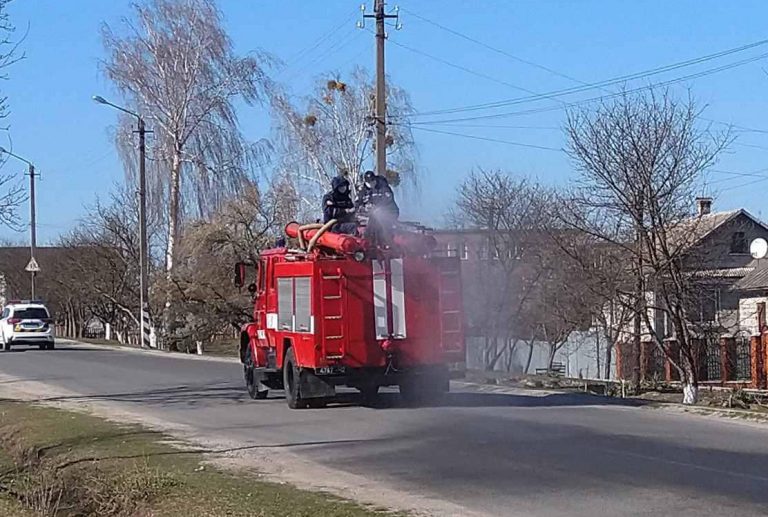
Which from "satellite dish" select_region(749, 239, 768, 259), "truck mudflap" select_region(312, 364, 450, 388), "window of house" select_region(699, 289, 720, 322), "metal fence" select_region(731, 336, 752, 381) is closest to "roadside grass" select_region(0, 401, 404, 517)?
"truck mudflap" select_region(312, 364, 450, 388)

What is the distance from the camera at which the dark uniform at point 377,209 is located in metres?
20.5

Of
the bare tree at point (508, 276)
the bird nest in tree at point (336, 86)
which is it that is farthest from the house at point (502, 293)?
the bird nest in tree at point (336, 86)

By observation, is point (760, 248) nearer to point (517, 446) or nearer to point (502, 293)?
point (502, 293)

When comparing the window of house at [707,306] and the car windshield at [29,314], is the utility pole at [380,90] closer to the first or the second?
the window of house at [707,306]

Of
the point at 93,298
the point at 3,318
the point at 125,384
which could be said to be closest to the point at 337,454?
the point at 125,384

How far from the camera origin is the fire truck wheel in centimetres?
2142

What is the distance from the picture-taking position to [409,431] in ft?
57.9

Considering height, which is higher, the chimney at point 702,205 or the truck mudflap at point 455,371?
the chimney at point 702,205

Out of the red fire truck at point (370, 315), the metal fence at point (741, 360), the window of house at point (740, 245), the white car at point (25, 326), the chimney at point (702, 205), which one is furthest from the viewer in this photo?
the window of house at point (740, 245)

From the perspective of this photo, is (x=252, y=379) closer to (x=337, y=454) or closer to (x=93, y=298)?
(x=337, y=454)

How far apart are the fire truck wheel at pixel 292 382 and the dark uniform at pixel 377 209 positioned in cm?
273

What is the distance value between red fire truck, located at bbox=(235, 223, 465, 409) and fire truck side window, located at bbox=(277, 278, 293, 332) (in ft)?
0.22

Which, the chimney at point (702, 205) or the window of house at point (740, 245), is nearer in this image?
the chimney at point (702, 205)

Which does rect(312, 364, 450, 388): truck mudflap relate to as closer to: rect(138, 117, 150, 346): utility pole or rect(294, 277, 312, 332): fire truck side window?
rect(294, 277, 312, 332): fire truck side window
